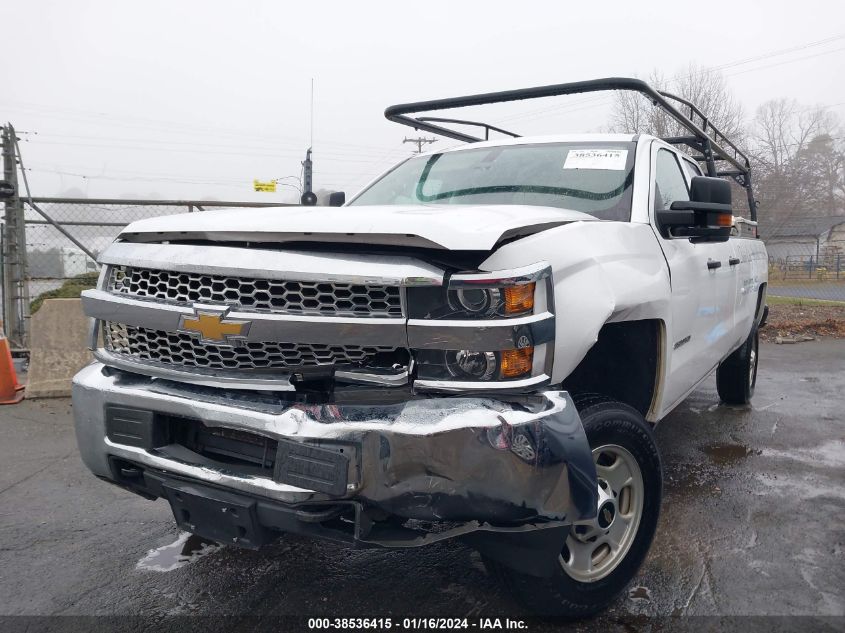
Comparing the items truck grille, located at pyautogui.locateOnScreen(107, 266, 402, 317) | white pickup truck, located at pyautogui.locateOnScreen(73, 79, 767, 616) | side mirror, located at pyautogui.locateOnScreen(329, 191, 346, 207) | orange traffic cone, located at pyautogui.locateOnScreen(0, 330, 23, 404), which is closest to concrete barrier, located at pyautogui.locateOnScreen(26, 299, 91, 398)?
orange traffic cone, located at pyautogui.locateOnScreen(0, 330, 23, 404)

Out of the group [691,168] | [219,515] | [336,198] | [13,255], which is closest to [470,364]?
[219,515]

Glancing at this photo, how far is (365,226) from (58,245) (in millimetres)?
7164

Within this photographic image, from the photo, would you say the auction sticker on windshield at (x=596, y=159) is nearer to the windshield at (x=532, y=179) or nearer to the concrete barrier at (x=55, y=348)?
the windshield at (x=532, y=179)

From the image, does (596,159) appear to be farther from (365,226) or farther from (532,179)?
(365,226)

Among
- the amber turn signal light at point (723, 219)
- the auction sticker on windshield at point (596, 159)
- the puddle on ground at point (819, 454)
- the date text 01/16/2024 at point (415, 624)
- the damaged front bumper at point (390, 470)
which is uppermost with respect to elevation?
the auction sticker on windshield at point (596, 159)

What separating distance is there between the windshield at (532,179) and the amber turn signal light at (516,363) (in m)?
1.35

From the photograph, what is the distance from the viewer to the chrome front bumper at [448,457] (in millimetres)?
1860

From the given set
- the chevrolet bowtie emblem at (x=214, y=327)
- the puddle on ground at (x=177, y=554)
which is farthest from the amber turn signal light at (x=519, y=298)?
the puddle on ground at (x=177, y=554)

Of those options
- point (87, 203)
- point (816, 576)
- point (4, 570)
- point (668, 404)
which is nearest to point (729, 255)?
point (668, 404)

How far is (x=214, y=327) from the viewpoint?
210 cm

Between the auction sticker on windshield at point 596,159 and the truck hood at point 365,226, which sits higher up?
the auction sticker on windshield at point 596,159

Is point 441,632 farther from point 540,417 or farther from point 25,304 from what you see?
point 25,304

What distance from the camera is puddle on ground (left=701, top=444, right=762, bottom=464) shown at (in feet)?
14.5

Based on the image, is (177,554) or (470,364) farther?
(177,554)
